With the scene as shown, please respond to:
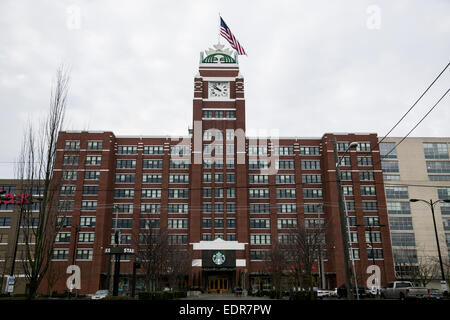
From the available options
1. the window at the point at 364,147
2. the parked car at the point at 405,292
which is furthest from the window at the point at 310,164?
the parked car at the point at 405,292

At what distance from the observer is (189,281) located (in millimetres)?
64812

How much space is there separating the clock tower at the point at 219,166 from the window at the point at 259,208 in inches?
122

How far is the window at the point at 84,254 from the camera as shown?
227ft

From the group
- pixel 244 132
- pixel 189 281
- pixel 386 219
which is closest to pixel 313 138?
pixel 244 132

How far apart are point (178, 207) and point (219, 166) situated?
39.5 ft

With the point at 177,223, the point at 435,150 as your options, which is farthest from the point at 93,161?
the point at 435,150

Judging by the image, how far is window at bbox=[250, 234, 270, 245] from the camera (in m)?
72.6

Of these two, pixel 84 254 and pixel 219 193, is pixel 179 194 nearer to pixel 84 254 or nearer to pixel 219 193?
pixel 219 193

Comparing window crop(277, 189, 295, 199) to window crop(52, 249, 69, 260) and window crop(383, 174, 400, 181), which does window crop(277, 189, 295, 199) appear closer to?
window crop(383, 174, 400, 181)

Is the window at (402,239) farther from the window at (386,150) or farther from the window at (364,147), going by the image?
the window at (364,147)

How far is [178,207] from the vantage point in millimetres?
75375

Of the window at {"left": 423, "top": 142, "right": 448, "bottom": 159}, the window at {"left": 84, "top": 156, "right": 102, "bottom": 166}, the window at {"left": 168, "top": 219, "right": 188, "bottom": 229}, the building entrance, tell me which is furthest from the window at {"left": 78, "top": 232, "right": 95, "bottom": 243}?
the window at {"left": 423, "top": 142, "right": 448, "bottom": 159}
